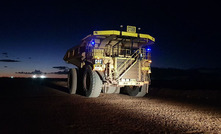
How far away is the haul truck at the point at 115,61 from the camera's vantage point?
11.0 meters

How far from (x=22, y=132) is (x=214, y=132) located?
444cm

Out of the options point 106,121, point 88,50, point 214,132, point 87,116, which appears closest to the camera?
point 214,132

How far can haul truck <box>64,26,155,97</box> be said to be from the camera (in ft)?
36.2

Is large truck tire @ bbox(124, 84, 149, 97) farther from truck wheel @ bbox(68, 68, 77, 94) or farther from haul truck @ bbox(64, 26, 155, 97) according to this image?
truck wheel @ bbox(68, 68, 77, 94)

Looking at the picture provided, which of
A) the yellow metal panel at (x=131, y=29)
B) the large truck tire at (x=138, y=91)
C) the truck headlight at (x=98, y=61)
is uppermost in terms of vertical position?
the yellow metal panel at (x=131, y=29)

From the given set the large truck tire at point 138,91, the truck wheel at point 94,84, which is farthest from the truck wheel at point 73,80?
the large truck tire at point 138,91

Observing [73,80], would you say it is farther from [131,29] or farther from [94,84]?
[131,29]

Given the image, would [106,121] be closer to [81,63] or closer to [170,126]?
[170,126]

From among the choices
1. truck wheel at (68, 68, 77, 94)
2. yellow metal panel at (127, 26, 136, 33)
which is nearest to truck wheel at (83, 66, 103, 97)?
truck wheel at (68, 68, 77, 94)

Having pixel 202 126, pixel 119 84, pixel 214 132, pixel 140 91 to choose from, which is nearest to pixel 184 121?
pixel 202 126

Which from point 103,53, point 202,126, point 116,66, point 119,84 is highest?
point 103,53

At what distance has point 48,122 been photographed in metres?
5.64

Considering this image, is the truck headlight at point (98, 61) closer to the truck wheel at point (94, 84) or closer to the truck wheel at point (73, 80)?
the truck wheel at point (94, 84)

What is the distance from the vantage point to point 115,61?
37.6 feet
